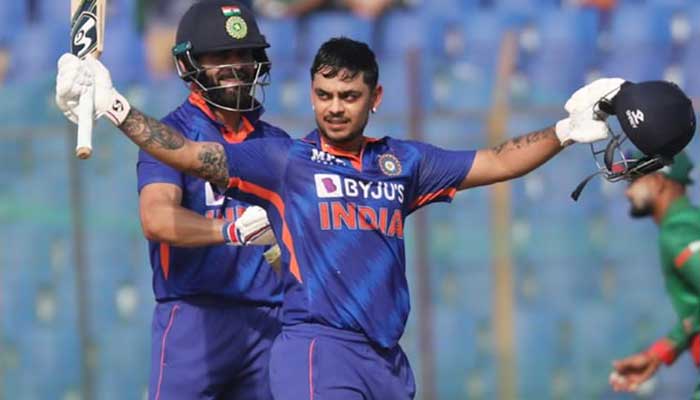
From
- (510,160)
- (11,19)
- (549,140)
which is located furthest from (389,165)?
(11,19)

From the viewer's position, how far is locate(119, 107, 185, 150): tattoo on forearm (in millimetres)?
4535

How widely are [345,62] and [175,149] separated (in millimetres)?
641

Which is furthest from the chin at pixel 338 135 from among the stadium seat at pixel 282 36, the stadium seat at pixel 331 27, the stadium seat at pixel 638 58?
the stadium seat at pixel 331 27

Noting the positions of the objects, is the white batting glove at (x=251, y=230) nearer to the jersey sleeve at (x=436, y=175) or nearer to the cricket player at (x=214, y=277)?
the cricket player at (x=214, y=277)

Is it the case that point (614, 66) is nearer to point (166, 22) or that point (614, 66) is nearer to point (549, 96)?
point (549, 96)

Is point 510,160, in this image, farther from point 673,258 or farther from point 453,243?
point 453,243

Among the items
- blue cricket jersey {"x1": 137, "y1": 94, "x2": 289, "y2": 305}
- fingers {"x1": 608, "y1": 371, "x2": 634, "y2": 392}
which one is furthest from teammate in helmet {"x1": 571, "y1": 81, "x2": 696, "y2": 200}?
fingers {"x1": 608, "y1": 371, "x2": 634, "y2": 392}

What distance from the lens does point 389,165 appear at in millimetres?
4930

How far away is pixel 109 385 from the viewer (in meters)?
9.70

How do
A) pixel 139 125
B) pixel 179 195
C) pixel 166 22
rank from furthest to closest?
1. pixel 166 22
2. pixel 179 195
3. pixel 139 125

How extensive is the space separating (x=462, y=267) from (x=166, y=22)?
3419 mm

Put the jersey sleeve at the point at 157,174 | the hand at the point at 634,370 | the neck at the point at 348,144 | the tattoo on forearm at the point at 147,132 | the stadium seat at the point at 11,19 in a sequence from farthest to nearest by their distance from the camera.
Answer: the stadium seat at the point at 11,19, the hand at the point at 634,370, the jersey sleeve at the point at 157,174, the neck at the point at 348,144, the tattoo on forearm at the point at 147,132

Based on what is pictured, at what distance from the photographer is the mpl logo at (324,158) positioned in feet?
15.9

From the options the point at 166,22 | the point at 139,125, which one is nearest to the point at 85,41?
the point at 139,125
